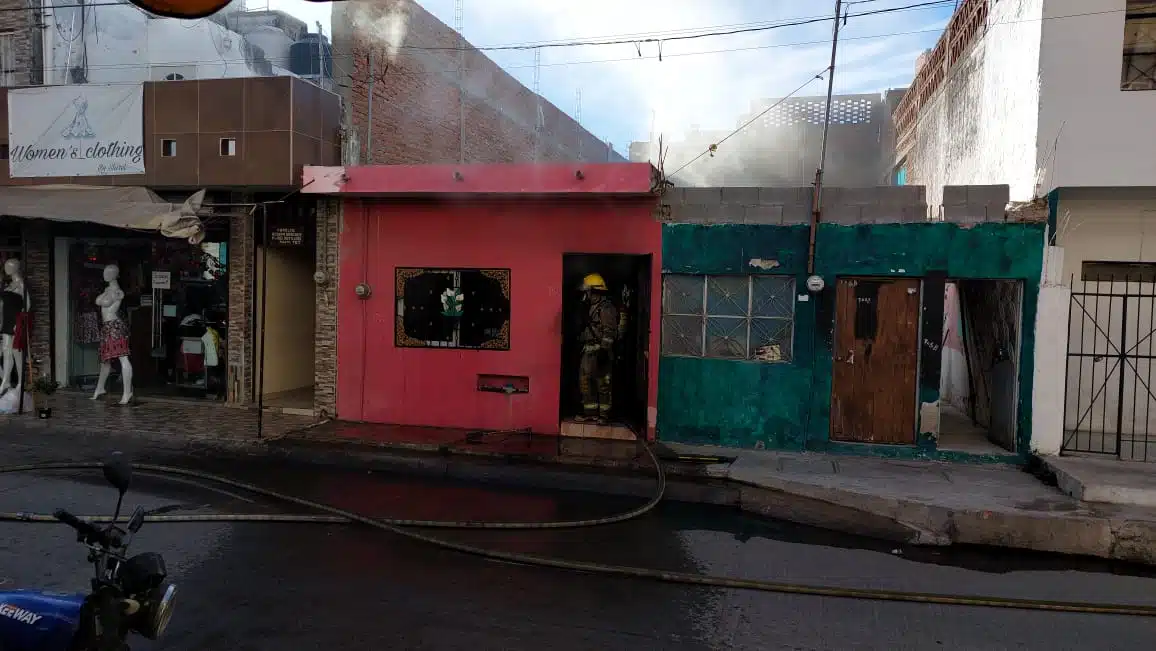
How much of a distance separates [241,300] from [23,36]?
20.5 feet

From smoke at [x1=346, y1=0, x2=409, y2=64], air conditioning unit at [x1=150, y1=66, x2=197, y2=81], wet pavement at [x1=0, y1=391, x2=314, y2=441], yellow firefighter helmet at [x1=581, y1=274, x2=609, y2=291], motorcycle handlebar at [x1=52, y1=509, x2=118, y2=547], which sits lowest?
wet pavement at [x1=0, y1=391, x2=314, y2=441]

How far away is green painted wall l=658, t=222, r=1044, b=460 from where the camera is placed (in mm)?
9195

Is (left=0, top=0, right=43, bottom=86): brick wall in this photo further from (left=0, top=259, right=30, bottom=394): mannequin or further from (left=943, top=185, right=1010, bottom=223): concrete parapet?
(left=943, top=185, right=1010, bottom=223): concrete parapet

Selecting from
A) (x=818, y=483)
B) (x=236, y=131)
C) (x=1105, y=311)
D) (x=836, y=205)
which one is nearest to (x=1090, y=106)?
(x=1105, y=311)

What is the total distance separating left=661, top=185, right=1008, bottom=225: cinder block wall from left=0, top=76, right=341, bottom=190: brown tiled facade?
562 centimetres

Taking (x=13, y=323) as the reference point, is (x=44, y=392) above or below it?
below

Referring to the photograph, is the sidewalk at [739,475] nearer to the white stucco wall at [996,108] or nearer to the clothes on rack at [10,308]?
the clothes on rack at [10,308]

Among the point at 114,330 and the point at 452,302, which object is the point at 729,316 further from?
the point at 114,330

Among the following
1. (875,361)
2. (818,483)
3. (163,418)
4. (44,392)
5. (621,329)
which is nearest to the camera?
(818,483)

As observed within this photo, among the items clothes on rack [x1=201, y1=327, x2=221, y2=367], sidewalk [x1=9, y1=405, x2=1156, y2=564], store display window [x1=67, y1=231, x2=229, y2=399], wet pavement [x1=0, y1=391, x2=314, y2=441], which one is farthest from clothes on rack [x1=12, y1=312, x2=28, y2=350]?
clothes on rack [x1=201, y1=327, x2=221, y2=367]

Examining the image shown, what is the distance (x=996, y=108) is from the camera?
10.6 m

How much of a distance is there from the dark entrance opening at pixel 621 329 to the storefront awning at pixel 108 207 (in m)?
5.37

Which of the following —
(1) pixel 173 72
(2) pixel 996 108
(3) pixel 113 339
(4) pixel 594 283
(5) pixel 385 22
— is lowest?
(3) pixel 113 339

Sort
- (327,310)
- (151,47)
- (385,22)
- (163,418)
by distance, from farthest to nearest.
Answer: (385,22) → (151,47) → (327,310) → (163,418)
